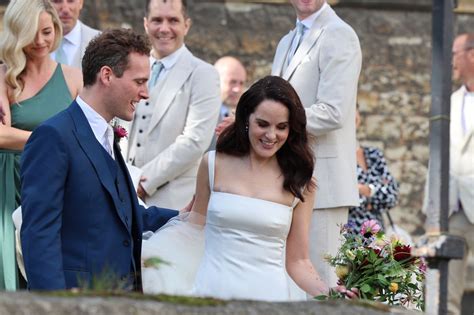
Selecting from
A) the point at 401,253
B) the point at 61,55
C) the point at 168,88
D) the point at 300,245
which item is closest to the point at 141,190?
the point at 168,88

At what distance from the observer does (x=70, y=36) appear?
9.18 metres

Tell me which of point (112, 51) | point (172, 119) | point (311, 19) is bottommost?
point (172, 119)

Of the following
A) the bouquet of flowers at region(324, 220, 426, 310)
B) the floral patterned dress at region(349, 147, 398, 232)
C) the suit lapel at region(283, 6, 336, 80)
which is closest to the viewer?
the bouquet of flowers at region(324, 220, 426, 310)

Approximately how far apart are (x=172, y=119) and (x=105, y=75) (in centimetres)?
283

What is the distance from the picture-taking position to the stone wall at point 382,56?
47.1 feet

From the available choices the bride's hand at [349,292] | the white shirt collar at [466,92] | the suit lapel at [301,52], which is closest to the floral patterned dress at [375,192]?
the white shirt collar at [466,92]

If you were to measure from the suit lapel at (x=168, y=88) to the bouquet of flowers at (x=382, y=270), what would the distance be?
2557 mm

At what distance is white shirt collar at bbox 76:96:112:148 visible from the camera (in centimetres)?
620

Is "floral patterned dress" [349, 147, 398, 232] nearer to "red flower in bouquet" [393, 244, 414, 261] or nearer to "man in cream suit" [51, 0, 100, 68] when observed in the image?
"man in cream suit" [51, 0, 100, 68]

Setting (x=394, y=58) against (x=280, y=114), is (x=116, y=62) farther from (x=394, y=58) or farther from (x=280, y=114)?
(x=394, y=58)

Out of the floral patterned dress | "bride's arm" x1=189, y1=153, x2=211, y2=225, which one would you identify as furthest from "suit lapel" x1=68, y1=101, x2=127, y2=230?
the floral patterned dress

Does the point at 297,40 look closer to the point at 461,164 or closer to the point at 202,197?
the point at 202,197

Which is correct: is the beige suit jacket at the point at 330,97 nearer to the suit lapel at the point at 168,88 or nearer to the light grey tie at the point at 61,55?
the suit lapel at the point at 168,88

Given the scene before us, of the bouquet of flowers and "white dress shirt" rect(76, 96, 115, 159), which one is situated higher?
"white dress shirt" rect(76, 96, 115, 159)
